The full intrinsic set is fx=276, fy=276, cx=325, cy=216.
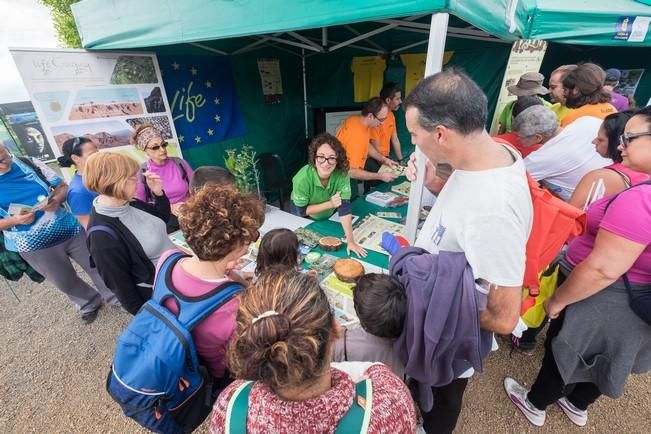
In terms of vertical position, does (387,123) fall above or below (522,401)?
above

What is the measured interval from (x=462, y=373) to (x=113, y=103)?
370 centimetres

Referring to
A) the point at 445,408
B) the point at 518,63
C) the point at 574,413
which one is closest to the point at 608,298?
the point at 445,408

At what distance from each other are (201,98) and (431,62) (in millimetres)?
3307

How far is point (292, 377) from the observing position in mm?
628

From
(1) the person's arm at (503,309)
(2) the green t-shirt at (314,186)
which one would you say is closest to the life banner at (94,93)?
(2) the green t-shirt at (314,186)

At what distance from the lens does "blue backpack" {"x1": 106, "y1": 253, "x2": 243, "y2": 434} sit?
0.97 m

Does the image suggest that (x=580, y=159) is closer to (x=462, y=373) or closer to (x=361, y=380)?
(x=462, y=373)

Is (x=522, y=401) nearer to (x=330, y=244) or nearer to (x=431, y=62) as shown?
(x=330, y=244)

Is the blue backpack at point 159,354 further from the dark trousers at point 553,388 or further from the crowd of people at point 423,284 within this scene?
the dark trousers at point 553,388

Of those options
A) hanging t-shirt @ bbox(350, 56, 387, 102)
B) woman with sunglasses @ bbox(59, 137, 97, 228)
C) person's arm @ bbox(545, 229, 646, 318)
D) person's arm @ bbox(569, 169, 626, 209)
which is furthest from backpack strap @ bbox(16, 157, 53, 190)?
hanging t-shirt @ bbox(350, 56, 387, 102)

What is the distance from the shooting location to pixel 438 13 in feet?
3.90

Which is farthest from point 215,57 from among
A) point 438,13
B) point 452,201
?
point 452,201

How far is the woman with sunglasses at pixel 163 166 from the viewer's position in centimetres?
245

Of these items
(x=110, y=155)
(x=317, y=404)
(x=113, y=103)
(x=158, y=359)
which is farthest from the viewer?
(x=113, y=103)
